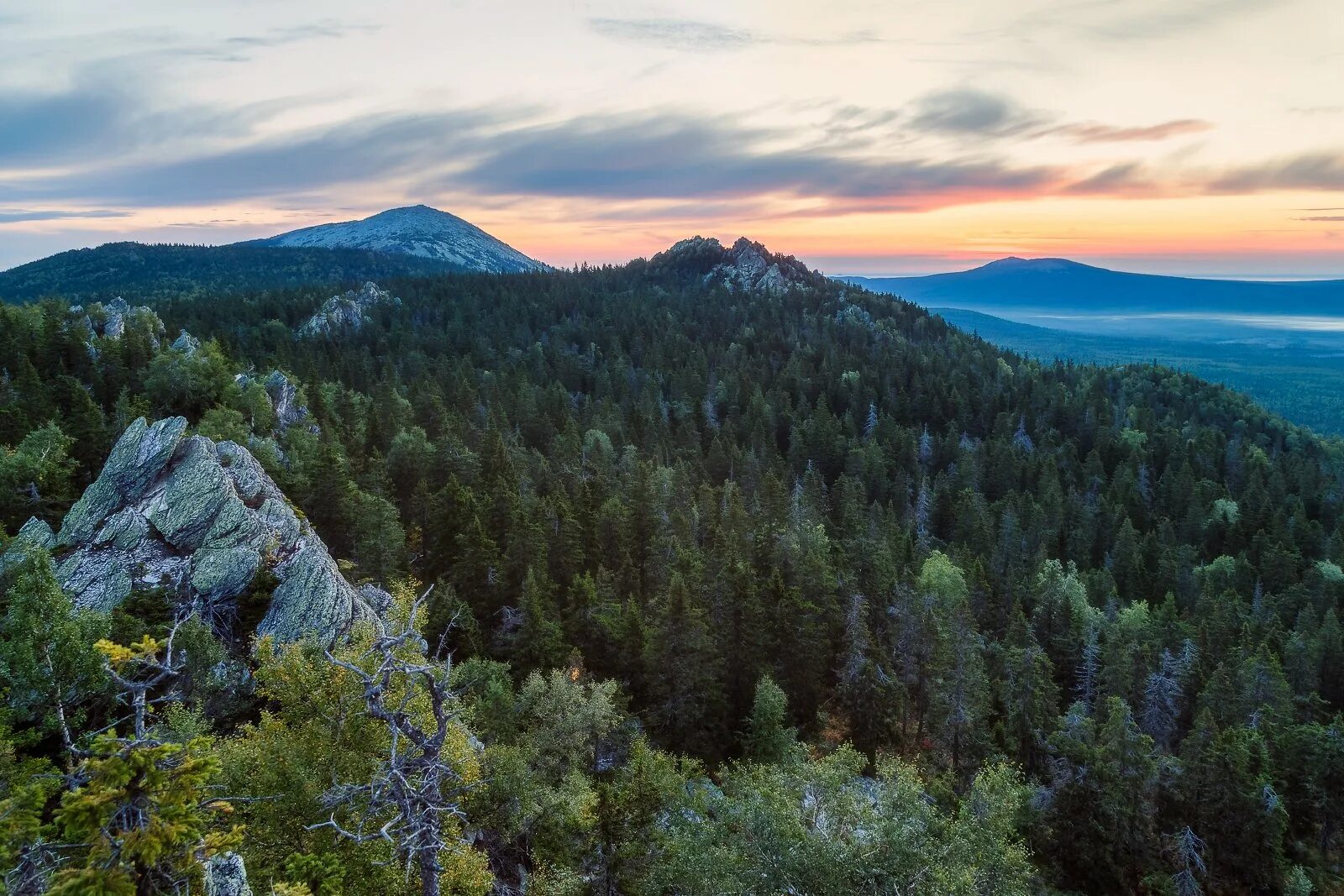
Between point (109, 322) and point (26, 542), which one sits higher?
point (109, 322)

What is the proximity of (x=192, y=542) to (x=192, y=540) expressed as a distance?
11cm

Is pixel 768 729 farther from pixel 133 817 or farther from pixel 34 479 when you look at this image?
pixel 34 479

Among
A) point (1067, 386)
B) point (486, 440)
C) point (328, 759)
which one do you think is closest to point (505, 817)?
point (328, 759)

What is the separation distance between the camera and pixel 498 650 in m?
45.6

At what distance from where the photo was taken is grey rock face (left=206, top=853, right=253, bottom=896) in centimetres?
1310

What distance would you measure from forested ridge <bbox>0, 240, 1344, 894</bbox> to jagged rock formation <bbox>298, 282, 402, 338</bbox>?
1055 inches

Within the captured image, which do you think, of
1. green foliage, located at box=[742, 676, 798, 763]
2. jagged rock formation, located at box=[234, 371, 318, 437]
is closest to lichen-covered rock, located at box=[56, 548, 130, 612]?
green foliage, located at box=[742, 676, 798, 763]

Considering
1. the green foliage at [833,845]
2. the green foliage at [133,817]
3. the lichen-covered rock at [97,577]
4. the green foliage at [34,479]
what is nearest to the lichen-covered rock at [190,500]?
the lichen-covered rock at [97,577]

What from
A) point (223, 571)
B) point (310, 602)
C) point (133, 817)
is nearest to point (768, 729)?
point (310, 602)

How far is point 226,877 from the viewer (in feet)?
44.2

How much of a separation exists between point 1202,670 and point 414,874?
64374 mm

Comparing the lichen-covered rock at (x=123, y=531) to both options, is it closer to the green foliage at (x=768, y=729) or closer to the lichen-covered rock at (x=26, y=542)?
the lichen-covered rock at (x=26, y=542)

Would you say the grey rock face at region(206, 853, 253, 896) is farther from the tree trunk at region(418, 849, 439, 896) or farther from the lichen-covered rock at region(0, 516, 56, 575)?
the lichen-covered rock at region(0, 516, 56, 575)

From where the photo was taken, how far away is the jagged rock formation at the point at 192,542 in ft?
115
